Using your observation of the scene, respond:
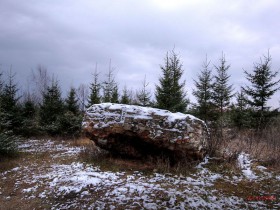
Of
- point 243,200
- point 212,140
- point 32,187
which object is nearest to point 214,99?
point 212,140

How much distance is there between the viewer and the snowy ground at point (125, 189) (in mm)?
5020

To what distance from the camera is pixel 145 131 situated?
6.97 meters

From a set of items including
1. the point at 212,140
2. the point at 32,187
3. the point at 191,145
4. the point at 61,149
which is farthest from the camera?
the point at 61,149

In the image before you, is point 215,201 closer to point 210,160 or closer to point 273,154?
point 210,160

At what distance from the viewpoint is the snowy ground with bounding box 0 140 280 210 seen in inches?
198

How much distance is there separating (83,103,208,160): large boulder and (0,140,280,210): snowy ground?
2.55ft

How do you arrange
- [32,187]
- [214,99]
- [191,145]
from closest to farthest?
[32,187], [191,145], [214,99]

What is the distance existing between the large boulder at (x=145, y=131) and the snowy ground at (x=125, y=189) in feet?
2.55

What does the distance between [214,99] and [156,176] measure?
465 inches

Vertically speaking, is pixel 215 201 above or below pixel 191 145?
below

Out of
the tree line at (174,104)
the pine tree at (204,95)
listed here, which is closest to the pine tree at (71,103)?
the tree line at (174,104)

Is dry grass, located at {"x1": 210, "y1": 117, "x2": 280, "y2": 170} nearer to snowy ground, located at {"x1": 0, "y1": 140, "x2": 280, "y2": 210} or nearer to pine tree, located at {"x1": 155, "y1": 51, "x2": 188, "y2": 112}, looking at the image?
snowy ground, located at {"x1": 0, "y1": 140, "x2": 280, "y2": 210}

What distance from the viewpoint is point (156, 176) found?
21.1ft

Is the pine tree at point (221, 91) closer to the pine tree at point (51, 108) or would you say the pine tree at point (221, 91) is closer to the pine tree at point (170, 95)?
the pine tree at point (170, 95)
